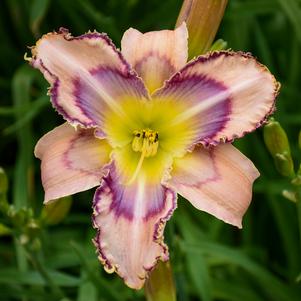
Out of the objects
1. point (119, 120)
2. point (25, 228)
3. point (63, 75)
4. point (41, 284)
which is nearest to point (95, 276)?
point (25, 228)

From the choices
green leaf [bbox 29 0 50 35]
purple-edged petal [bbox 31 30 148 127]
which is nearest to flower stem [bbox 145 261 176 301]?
purple-edged petal [bbox 31 30 148 127]

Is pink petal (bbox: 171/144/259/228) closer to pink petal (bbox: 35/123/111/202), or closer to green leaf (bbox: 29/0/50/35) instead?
pink petal (bbox: 35/123/111/202)

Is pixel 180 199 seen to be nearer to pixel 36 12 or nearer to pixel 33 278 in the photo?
pixel 33 278

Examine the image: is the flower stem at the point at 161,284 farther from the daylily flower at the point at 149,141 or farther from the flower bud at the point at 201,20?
the flower bud at the point at 201,20

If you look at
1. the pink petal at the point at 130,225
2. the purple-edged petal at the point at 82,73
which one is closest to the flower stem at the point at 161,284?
the pink petal at the point at 130,225

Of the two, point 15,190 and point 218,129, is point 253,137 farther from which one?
point 218,129

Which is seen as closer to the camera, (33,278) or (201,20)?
(201,20)

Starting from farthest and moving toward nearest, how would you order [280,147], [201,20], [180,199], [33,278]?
1. [180,199]
2. [33,278]
3. [280,147]
4. [201,20]

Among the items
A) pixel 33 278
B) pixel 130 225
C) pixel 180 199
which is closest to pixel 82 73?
pixel 130 225
